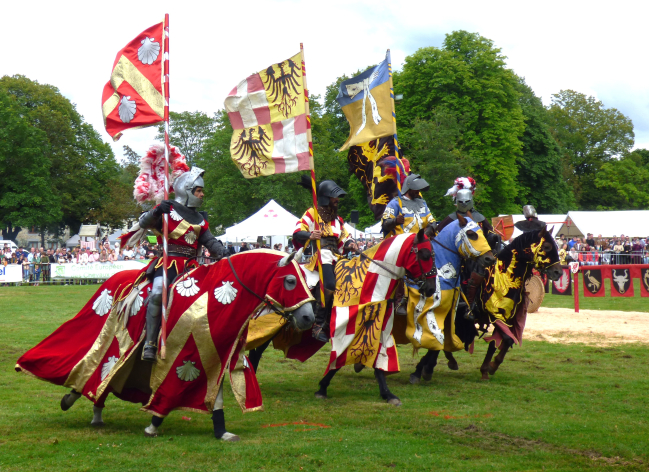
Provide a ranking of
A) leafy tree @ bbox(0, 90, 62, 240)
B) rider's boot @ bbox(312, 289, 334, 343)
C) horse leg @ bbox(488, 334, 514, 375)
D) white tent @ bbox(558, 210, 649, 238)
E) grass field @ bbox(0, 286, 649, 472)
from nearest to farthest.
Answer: grass field @ bbox(0, 286, 649, 472)
rider's boot @ bbox(312, 289, 334, 343)
horse leg @ bbox(488, 334, 514, 375)
white tent @ bbox(558, 210, 649, 238)
leafy tree @ bbox(0, 90, 62, 240)

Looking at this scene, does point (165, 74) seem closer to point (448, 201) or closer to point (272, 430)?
point (272, 430)

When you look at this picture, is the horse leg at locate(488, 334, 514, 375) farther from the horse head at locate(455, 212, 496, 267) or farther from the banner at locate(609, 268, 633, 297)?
the banner at locate(609, 268, 633, 297)

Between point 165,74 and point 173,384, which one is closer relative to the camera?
point 173,384

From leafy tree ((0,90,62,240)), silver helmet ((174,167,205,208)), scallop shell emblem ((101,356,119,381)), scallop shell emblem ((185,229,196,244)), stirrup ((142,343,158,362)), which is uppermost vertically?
leafy tree ((0,90,62,240))

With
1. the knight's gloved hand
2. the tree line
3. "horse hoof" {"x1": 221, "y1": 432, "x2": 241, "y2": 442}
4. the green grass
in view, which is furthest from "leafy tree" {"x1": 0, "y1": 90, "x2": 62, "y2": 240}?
"horse hoof" {"x1": 221, "y1": 432, "x2": 241, "y2": 442}

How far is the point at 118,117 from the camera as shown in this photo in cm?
721

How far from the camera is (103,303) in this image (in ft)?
24.2

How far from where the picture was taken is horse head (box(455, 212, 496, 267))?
9117mm

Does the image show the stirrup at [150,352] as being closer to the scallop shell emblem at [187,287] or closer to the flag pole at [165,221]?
the flag pole at [165,221]

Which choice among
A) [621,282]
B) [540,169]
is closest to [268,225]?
[621,282]

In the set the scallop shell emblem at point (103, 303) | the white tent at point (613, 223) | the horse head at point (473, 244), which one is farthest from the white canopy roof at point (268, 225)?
the scallop shell emblem at point (103, 303)

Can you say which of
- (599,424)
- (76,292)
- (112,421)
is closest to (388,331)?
(599,424)

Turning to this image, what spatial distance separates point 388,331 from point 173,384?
2897 millimetres

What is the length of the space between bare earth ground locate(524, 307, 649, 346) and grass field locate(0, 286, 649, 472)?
128 inches
